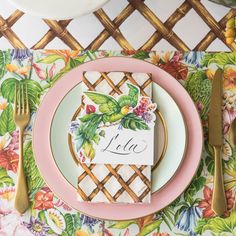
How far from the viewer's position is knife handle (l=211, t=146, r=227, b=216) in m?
0.79

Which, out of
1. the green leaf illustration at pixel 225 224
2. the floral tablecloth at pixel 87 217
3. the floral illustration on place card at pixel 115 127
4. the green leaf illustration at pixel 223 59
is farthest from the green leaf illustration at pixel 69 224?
the green leaf illustration at pixel 223 59

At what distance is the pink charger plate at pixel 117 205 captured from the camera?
0.77 metres

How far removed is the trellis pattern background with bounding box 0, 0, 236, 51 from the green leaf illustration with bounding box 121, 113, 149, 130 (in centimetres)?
14

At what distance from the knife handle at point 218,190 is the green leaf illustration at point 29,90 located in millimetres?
319

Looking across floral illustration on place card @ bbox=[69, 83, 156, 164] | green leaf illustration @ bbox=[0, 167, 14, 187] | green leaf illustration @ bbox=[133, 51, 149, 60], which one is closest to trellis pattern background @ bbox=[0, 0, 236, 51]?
green leaf illustration @ bbox=[133, 51, 149, 60]

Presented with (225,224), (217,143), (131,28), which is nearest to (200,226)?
(225,224)

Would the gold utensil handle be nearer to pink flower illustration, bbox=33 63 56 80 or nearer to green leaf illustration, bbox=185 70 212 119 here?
pink flower illustration, bbox=33 63 56 80

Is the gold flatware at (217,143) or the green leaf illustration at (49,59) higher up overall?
the green leaf illustration at (49,59)

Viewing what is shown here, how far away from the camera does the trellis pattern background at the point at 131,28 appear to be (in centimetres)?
85

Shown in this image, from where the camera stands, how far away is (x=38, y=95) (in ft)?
2.72

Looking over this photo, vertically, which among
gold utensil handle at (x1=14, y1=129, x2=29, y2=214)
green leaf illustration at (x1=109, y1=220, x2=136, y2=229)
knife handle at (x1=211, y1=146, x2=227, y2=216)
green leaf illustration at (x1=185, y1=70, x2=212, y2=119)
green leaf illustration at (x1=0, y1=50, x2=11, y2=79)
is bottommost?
knife handle at (x1=211, y1=146, x2=227, y2=216)

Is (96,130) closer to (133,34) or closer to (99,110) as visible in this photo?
(99,110)

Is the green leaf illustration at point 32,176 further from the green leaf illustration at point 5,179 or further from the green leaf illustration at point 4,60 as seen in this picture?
the green leaf illustration at point 4,60

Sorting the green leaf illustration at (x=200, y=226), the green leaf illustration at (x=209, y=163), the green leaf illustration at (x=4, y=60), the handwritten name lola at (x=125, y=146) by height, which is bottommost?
the green leaf illustration at (x=200, y=226)
